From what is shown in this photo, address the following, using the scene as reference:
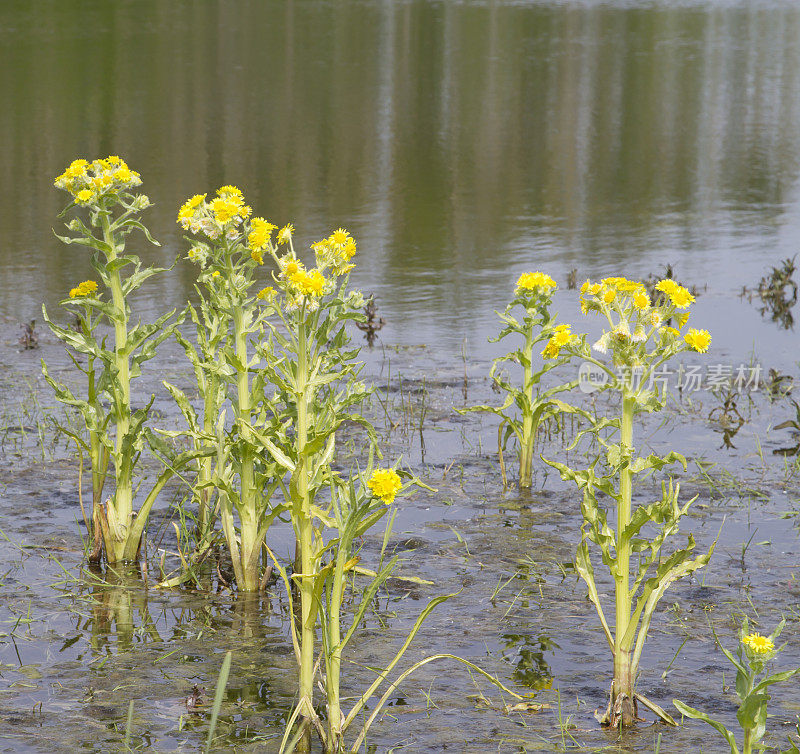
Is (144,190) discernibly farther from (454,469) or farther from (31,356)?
(454,469)

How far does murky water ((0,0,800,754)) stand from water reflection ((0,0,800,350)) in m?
0.09

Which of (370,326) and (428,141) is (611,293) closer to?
(370,326)

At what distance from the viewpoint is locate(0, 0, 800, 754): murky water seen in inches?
157

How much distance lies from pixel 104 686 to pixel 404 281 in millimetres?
7728

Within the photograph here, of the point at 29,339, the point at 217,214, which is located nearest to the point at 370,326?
the point at 29,339

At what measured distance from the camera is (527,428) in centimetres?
583

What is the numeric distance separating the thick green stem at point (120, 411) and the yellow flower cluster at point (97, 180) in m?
0.11

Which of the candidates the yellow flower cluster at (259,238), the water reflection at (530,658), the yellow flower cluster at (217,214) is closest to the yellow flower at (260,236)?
the yellow flower cluster at (259,238)

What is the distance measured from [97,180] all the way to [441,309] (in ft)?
19.0

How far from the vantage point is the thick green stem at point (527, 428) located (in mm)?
5707

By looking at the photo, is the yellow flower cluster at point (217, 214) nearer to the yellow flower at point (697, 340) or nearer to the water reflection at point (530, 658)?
the yellow flower at point (697, 340)

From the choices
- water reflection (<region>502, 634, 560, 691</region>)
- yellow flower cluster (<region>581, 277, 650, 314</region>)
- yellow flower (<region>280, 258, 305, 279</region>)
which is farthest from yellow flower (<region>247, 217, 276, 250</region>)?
water reflection (<region>502, 634, 560, 691</region>)

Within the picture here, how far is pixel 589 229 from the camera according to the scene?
13828mm

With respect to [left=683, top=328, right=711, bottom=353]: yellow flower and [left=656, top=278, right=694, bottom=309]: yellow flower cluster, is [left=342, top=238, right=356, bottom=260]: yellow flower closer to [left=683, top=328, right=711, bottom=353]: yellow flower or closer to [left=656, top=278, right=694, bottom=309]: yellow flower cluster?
[left=656, top=278, right=694, bottom=309]: yellow flower cluster
